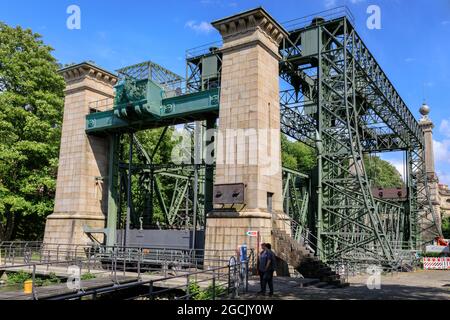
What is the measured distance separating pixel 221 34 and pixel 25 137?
1691 cm

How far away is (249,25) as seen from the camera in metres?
20.5

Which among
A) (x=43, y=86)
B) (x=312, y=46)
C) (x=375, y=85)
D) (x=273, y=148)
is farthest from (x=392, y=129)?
(x=43, y=86)

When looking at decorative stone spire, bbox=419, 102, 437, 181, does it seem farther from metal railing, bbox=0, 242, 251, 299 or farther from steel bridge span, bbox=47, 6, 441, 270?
metal railing, bbox=0, 242, 251, 299

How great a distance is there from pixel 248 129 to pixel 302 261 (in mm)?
6368

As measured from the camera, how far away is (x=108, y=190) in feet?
89.2

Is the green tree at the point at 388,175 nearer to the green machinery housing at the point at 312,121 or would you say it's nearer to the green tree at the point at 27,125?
the green machinery housing at the point at 312,121

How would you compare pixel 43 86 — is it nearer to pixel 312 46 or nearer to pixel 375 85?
pixel 312 46

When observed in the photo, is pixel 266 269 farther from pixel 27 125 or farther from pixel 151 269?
pixel 27 125

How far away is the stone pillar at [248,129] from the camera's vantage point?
19.0 meters

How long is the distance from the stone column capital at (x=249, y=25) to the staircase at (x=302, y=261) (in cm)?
957

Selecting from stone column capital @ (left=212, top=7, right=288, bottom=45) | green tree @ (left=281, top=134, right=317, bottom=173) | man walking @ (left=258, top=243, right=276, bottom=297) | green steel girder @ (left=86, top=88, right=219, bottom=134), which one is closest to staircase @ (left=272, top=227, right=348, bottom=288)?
man walking @ (left=258, top=243, right=276, bottom=297)

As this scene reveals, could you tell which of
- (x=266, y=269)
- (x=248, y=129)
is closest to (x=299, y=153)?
(x=248, y=129)

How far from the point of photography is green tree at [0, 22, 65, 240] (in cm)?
2866

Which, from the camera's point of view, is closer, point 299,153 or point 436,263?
point 436,263
